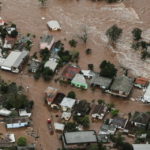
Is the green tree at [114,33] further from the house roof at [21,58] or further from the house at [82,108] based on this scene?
the house at [82,108]

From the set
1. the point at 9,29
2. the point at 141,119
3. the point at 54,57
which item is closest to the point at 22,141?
the point at 141,119

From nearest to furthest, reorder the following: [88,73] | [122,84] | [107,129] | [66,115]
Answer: [107,129], [66,115], [122,84], [88,73]

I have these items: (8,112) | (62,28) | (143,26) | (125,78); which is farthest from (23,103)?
(143,26)

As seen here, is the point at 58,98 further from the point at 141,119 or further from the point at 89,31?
the point at 89,31

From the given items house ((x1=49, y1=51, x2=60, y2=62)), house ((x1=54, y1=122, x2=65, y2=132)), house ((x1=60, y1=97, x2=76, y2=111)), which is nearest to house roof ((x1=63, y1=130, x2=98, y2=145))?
house ((x1=54, y1=122, x2=65, y2=132))

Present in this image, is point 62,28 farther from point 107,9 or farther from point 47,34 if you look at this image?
point 107,9

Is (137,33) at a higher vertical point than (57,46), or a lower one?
higher

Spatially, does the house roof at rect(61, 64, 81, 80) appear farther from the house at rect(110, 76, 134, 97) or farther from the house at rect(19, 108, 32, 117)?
the house at rect(19, 108, 32, 117)

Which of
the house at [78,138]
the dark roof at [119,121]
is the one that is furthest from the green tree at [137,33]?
the house at [78,138]

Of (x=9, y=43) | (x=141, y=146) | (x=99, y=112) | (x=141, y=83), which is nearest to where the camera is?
(x=141, y=146)
